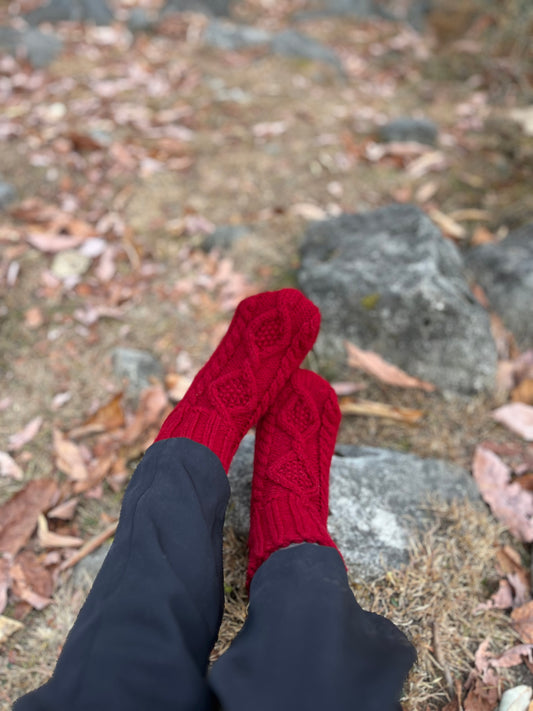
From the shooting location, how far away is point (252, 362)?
174 centimetres

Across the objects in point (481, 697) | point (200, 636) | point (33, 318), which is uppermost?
point (200, 636)

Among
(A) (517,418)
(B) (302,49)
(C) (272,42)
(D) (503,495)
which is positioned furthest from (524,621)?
(C) (272,42)

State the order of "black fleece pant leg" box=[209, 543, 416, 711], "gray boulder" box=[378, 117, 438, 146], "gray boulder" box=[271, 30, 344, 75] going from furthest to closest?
"gray boulder" box=[271, 30, 344, 75], "gray boulder" box=[378, 117, 438, 146], "black fleece pant leg" box=[209, 543, 416, 711]

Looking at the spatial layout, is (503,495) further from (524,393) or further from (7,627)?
(7,627)

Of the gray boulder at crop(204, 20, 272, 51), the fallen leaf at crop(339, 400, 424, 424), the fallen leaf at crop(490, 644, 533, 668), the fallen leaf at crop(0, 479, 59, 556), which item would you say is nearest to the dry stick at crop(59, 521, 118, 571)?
the fallen leaf at crop(0, 479, 59, 556)

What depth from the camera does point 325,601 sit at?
44.1 inches

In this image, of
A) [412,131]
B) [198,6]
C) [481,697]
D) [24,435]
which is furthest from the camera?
[198,6]

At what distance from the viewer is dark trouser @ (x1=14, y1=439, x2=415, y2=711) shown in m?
1.00

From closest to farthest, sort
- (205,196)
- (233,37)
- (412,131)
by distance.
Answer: (205,196) < (412,131) < (233,37)

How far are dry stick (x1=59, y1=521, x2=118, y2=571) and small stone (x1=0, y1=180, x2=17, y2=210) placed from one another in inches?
83.6

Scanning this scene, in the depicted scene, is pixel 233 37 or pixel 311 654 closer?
pixel 311 654

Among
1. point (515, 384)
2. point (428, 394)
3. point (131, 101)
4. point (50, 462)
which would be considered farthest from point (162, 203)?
point (515, 384)

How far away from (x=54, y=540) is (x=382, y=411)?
1315mm

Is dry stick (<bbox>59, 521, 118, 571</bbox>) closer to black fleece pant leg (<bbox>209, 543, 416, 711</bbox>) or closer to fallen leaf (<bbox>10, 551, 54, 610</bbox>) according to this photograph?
fallen leaf (<bbox>10, 551, 54, 610</bbox>)
